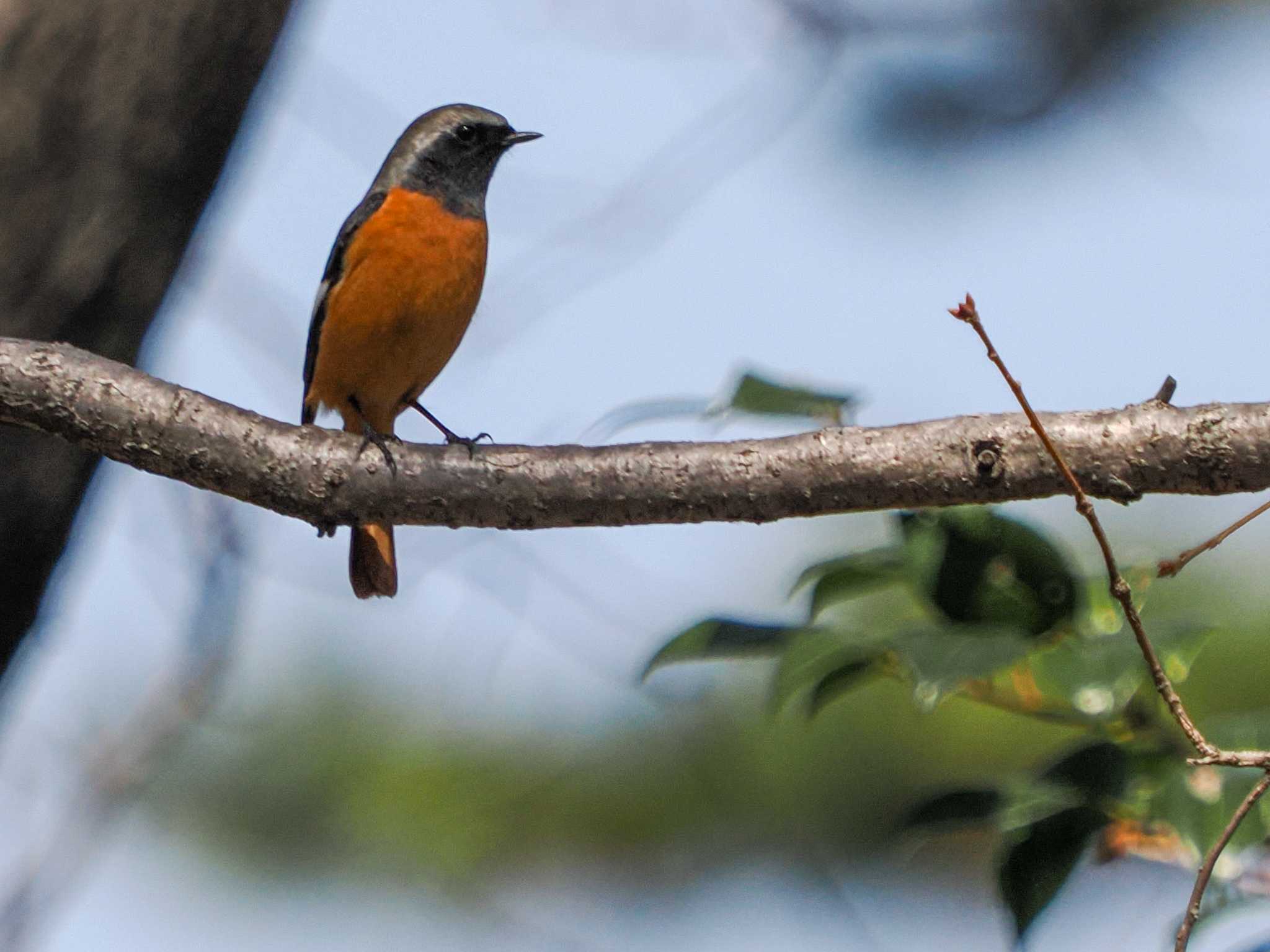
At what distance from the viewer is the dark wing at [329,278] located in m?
5.40

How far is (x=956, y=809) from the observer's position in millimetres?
2600

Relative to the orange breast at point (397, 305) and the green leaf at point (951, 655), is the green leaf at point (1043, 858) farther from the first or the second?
the orange breast at point (397, 305)

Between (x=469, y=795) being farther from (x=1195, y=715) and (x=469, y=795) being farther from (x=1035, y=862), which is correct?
(x=1035, y=862)

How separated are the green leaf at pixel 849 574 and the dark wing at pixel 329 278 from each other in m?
→ 3.17

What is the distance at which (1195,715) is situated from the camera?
15.7 feet

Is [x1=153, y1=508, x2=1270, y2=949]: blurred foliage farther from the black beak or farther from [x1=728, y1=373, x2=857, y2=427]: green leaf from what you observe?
the black beak

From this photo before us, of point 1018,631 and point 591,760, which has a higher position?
point 1018,631

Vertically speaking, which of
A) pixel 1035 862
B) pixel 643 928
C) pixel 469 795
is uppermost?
pixel 1035 862

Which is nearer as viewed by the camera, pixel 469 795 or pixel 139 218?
pixel 139 218

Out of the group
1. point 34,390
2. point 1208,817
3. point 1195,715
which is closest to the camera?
point 1208,817

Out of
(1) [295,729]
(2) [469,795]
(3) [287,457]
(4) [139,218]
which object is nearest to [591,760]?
(2) [469,795]

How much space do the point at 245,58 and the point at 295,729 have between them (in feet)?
19.0

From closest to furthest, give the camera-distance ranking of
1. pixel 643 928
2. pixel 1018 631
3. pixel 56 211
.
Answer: pixel 1018 631
pixel 56 211
pixel 643 928

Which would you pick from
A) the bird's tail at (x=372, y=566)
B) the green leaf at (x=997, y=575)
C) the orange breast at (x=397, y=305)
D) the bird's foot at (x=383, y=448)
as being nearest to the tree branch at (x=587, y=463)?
the bird's foot at (x=383, y=448)
